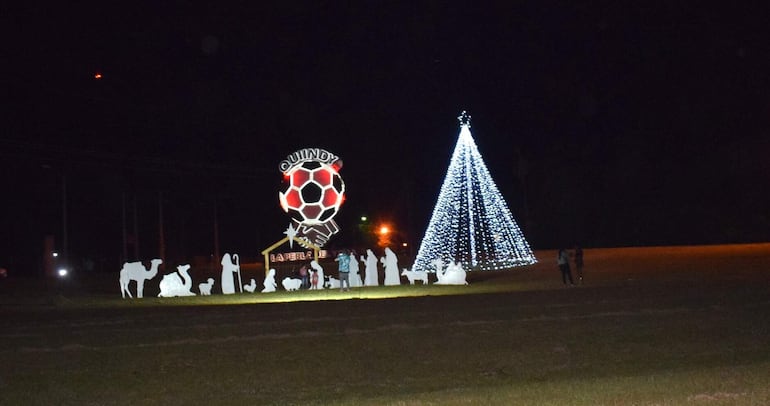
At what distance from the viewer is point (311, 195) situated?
3966cm

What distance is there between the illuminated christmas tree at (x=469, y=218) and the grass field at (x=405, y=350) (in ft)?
66.2

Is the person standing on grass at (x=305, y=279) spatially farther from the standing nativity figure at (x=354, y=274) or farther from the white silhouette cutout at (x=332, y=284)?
the standing nativity figure at (x=354, y=274)

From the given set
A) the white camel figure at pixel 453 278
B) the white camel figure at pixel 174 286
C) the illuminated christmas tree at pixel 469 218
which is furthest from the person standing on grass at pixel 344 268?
the illuminated christmas tree at pixel 469 218

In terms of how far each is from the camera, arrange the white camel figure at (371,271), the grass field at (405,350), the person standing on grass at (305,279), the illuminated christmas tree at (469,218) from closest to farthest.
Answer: the grass field at (405,350) → the person standing on grass at (305,279) → the white camel figure at (371,271) → the illuminated christmas tree at (469,218)

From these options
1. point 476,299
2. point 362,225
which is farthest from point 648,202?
point 476,299

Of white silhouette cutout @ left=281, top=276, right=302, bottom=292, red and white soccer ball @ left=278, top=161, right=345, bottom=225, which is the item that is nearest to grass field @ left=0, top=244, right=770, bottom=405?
white silhouette cutout @ left=281, top=276, right=302, bottom=292

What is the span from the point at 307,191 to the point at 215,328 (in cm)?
2035

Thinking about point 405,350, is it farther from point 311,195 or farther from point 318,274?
point 311,195

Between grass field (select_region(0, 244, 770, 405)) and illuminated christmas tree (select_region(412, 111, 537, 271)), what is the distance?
795 inches

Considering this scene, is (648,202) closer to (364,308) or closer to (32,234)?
(32,234)

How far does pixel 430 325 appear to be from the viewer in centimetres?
1909

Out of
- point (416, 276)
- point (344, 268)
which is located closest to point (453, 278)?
Answer: point (416, 276)

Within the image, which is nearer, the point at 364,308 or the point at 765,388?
the point at 765,388

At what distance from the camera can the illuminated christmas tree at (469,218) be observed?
4841cm
